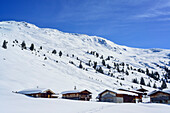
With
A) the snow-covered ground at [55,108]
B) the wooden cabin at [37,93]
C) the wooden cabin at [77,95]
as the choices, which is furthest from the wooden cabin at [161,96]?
the wooden cabin at [37,93]

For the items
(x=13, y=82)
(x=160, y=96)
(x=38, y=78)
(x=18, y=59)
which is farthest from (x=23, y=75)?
(x=160, y=96)

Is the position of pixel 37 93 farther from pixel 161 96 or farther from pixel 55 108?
pixel 161 96

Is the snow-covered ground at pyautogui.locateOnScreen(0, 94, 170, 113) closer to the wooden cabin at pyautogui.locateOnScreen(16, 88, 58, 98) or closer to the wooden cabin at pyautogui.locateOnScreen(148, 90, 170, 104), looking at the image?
the wooden cabin at pyautogui.locateOnScreen(16, 88, 58, 98)

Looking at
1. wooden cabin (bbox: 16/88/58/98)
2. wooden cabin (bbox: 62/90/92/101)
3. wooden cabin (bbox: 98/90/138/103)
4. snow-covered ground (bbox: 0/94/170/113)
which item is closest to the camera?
snow-covered ground (bbox: 0/94/170/113)

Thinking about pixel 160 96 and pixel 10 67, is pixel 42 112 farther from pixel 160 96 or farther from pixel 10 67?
pixel 10 67

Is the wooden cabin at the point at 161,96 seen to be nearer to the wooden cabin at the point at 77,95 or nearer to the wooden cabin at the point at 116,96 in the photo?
the wooden cabin at the point at 116,96

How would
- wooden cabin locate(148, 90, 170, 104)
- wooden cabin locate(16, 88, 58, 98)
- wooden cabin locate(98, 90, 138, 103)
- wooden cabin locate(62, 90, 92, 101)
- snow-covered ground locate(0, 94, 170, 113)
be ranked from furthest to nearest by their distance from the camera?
wooden cabin locate(62, 90, 92, 101), wooden cabin locate(98, 90, 138, 103), wooden cabin locate(148, 90, 170, 104), wooden cabin locate(16, 88, 58, 98), snow-covered ground locate(0, 94, 170, 113)

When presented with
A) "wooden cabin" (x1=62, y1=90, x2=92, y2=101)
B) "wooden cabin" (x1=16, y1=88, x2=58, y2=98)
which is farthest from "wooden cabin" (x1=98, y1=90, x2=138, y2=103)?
"wooden cabin" (x1=16, y1=88, x2=58, y2=98)

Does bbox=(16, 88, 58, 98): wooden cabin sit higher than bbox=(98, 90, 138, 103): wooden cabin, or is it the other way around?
bbox=(16, 88, 58, 98): wooden cabin

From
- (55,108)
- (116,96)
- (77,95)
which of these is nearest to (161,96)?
(116,96)

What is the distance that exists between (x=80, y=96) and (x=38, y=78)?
21.9m

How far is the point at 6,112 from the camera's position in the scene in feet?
61.4

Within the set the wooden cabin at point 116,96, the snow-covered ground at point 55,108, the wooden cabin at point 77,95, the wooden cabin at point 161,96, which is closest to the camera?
the snow-covered ground at point 55,108

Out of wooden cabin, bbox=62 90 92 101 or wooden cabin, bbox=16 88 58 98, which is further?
wooden cabin, bbox=62 90 92 101
